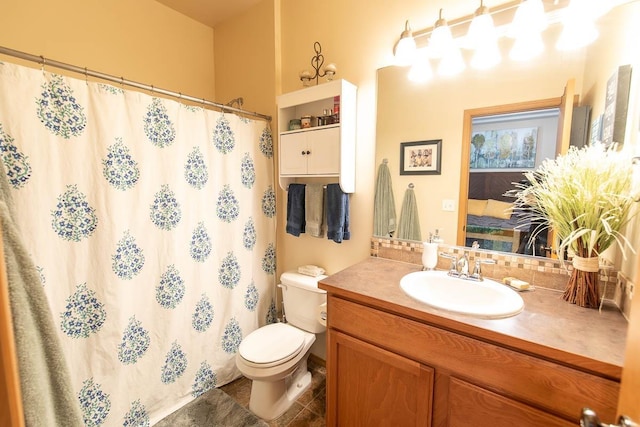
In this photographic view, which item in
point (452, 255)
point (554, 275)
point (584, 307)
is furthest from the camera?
point (452, 255)

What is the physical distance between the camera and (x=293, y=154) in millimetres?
1836

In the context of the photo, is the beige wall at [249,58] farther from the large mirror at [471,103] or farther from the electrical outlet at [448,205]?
the electrical outlet at [448,205]

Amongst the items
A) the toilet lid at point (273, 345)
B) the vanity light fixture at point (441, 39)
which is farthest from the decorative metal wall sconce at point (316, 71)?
the toilet lid at point (273, 345)

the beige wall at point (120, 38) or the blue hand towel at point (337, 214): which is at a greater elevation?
the beige wall at point (120, 38)

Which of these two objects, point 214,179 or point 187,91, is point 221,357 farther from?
point 187,91

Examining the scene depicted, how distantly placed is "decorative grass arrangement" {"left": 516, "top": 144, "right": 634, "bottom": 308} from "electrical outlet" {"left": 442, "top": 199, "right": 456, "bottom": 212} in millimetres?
363

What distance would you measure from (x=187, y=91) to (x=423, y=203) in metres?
2.10

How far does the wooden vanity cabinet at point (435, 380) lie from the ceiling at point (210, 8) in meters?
2.20

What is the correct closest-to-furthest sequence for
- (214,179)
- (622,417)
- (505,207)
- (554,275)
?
(622,417), (554,275), (505,207), (214,179)

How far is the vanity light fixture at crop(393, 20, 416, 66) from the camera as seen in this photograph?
4.57ft

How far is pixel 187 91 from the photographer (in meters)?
2.35

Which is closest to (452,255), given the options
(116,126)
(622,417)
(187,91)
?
(622,417)

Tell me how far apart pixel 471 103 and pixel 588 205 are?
0.66 m

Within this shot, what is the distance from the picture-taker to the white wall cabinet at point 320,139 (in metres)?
1.61
